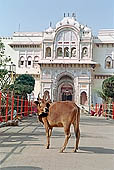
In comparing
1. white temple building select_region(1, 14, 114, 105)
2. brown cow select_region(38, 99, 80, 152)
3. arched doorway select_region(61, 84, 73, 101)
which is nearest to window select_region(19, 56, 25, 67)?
white temple building select_region(1, 14, 114, 105)

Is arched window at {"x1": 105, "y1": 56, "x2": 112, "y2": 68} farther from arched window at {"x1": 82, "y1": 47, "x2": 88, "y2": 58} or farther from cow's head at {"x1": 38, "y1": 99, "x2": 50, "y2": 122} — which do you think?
cow's head at {"x1": 38, "y1": 99, "x2": 50, "y2": 122}

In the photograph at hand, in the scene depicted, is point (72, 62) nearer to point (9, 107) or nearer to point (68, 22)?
point (68, 22)

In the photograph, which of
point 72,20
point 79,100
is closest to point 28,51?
point 72,20

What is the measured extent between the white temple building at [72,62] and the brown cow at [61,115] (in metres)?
35.2

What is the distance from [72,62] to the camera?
144ft

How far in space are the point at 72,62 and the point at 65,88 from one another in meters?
5.28

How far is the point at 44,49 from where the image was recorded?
45.5 m

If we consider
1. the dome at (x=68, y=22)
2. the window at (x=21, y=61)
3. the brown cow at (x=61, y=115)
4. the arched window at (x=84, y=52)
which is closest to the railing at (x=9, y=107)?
the brown cow at (x=61, y=115)

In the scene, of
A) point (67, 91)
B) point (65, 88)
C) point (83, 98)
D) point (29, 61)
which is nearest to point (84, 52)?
point (65, 88)

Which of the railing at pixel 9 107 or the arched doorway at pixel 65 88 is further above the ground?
the arched doorway at pixel 65 88

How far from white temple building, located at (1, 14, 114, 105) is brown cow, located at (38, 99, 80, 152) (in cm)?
3519

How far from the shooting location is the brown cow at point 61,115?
7145 millimetres

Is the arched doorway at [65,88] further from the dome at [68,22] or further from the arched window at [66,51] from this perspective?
the dome at [68,22]

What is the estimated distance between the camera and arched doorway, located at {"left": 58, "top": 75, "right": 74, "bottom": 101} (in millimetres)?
45969
